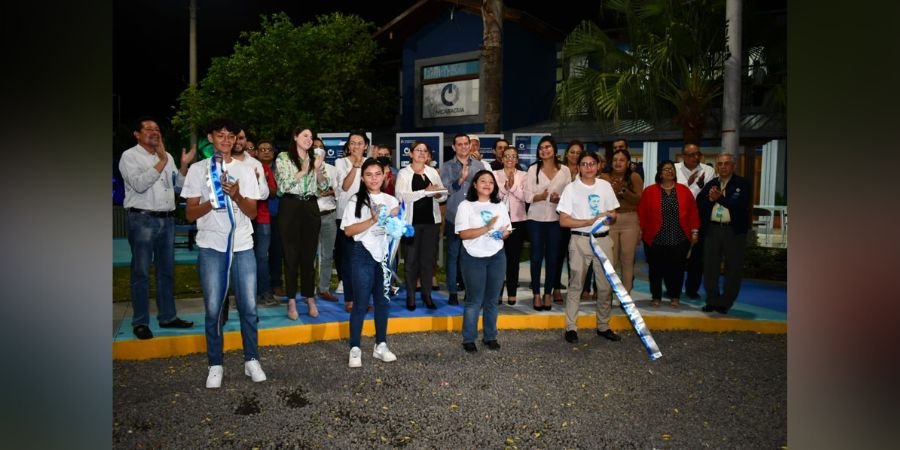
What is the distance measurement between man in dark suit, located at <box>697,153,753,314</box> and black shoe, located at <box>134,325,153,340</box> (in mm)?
5316

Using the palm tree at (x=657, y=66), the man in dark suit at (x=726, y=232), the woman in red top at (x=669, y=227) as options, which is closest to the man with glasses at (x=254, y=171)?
the woman in red top at (x=669, y=227)

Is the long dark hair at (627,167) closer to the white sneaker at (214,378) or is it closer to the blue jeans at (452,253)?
the blue jeans at (452,253)

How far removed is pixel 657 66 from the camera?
11.1m

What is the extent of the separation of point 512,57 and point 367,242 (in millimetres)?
17273

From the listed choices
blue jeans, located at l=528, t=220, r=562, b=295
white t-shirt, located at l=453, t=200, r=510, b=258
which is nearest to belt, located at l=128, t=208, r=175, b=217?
white t-shirt, located at l=453, t=200, r=510, b=258

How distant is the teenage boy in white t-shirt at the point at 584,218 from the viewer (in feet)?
21.5

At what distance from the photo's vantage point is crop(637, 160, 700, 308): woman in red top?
800 centimetres

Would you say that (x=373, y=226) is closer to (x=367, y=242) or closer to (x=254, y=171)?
(x=367, y=242)

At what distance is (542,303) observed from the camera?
308 inches

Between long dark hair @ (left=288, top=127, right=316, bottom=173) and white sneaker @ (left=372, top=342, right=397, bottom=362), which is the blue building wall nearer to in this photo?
long dark hair @ (left=288, top=127, right=316, bottom=173)

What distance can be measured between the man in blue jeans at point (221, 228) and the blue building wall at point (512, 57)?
17244mm

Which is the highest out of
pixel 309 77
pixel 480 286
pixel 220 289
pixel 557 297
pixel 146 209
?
pixel 309 77

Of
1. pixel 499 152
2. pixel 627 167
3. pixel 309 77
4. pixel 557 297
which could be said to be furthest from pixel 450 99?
pixel 557 297
